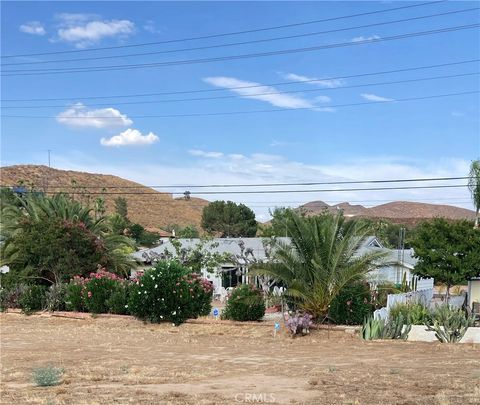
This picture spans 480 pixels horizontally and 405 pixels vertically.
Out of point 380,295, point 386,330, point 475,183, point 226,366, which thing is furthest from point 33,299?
point 475,183

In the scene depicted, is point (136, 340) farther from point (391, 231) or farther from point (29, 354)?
point (391, 231)

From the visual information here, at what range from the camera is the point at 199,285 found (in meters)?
20.5

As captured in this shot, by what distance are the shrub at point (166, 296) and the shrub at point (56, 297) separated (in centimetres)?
426

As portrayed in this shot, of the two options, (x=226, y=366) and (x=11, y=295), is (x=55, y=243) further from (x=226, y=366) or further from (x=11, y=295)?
(x=226, y=366)

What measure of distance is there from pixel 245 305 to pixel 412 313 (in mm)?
4959

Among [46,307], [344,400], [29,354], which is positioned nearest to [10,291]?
[46,307]

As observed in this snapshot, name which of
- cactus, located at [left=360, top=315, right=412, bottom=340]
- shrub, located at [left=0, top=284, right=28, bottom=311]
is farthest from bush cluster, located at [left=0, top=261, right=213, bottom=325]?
cactus, located at [left=360, top=315, right=412, bottom=340]

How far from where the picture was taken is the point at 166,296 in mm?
19578

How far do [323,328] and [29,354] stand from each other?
767cm

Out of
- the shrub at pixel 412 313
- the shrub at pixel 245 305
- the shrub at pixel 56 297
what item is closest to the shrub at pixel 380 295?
the shrub at pixel 412 313

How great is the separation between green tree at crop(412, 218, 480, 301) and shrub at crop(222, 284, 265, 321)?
10.8 meters

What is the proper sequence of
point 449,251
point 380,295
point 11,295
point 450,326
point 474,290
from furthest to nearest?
point 474,290 < point 449,251 < point 11,295 < point 380,295 < point 450,326

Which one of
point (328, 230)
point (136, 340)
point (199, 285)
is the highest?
point (328, 230)

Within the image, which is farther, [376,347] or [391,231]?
[391,231]
